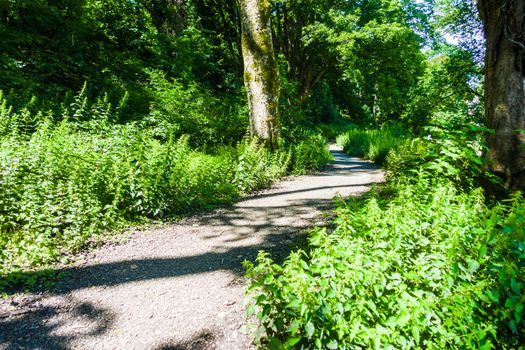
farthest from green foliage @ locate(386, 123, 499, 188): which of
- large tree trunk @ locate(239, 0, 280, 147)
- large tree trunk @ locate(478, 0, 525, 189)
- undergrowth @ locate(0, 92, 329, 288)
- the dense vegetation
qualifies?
large tree trunk @ locate(239, 0, 280, 147)

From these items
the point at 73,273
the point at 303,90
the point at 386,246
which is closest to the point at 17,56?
the point at 73,273

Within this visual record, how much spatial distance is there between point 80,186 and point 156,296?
2144 mm

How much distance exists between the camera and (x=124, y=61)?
1282cm

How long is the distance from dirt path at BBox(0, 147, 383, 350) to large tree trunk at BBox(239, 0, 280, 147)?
444 cm

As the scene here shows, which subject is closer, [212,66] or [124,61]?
[124,61]

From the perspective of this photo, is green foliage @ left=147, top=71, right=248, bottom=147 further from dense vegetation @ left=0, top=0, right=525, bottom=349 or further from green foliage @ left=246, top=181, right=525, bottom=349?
green foliage @ left=246, top=181, right=525, bottom=349

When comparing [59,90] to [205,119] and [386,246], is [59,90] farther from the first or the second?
[386,246]

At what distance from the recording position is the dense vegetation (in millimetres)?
2092

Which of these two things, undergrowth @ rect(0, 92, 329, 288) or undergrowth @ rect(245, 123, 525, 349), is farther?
undergrowth @ rect(0, 92, 329, 288)

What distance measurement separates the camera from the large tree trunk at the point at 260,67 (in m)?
8.58

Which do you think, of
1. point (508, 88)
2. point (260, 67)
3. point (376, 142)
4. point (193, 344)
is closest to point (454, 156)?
point (508, 88)

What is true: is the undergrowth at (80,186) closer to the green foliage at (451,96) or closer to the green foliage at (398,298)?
the green foliage at (398,298)

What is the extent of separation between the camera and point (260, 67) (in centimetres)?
866

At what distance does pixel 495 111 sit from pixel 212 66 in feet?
41.2
